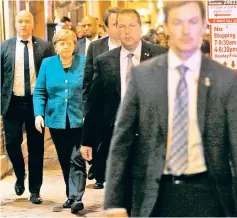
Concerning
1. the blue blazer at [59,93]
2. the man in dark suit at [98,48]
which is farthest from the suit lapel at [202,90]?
the blue blazer at [59,93]

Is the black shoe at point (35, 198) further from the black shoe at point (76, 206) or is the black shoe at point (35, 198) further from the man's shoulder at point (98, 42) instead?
the man's shoulder at point (98, 42)

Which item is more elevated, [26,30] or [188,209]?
[26,30]

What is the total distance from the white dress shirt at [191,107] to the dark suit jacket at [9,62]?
16.8 feet

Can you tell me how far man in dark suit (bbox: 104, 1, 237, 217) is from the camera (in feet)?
11.7

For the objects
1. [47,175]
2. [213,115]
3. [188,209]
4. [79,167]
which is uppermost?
[213,115]

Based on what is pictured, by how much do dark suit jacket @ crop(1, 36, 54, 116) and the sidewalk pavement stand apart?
1.03 meters

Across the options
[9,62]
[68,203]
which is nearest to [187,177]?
[68,203]

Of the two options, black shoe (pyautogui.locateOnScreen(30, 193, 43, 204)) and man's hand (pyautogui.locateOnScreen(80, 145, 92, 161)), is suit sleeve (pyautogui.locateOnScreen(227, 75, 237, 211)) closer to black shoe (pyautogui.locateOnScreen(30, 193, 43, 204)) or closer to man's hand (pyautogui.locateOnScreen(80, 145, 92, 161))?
man's hand (pyautogui.locateOnScreen(80, 145, 92, 161))

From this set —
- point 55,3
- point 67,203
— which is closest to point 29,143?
point 67,203

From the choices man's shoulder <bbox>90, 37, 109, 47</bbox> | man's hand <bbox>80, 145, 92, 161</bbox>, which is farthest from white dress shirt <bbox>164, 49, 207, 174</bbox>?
man's shoulder <bbox>90, 37, 109, 47</bbox>

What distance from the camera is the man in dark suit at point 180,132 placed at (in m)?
3.56

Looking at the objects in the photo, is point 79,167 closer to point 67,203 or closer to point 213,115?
point 67,203

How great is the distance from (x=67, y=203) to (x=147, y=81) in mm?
4676

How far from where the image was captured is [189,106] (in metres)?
3.57
